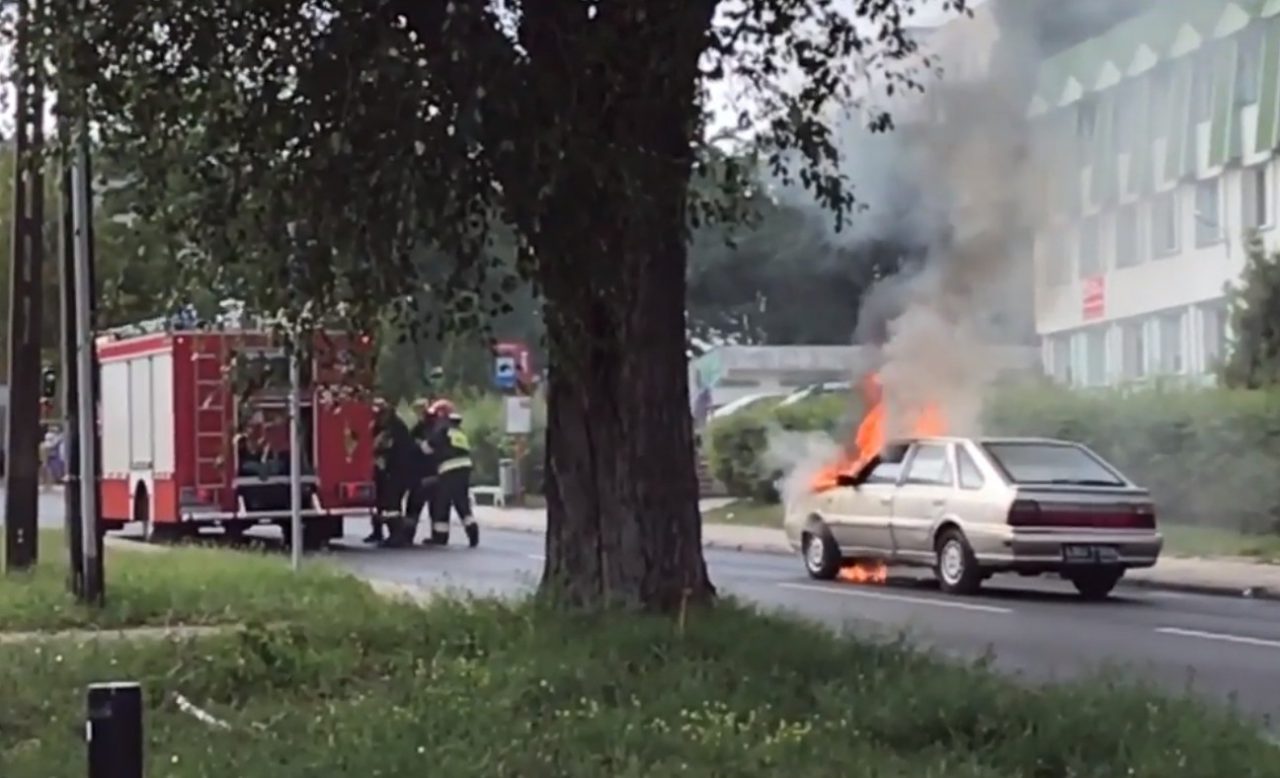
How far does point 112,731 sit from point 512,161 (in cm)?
582

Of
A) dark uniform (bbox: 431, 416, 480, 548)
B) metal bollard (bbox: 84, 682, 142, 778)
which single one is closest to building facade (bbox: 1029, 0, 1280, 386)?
dark uniform (bbox: 431, 416, 480, 548)

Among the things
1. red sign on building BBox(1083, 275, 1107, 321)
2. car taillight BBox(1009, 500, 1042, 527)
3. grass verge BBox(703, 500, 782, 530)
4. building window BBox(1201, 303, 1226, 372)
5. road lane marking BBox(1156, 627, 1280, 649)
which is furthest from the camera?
grass verge BBox(703, 500, 782, 530)

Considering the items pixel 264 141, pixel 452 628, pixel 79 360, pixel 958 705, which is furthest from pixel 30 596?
pixel 958 705

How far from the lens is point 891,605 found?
62.1 feet

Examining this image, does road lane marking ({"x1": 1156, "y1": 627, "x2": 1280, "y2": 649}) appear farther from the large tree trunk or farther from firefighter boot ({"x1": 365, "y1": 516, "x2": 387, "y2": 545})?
firefighter boot ({"x1": 365, "y1": 516, "x2": 387, "y2": 545})

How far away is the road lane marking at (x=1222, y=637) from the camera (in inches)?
615

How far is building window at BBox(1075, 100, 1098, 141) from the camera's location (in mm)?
28844

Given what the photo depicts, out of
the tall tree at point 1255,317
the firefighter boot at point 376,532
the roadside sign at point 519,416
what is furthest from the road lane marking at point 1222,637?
the roadside sign at point 519,416

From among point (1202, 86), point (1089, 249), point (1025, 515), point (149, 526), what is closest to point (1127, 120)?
point (1202, 86)

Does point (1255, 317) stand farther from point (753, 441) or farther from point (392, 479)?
point (392, 479)

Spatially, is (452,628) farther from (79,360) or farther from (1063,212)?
(1063,212)

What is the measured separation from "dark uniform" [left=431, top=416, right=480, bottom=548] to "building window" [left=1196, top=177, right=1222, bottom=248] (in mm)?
11385

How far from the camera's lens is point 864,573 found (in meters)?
22.5

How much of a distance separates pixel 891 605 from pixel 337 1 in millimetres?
9558
